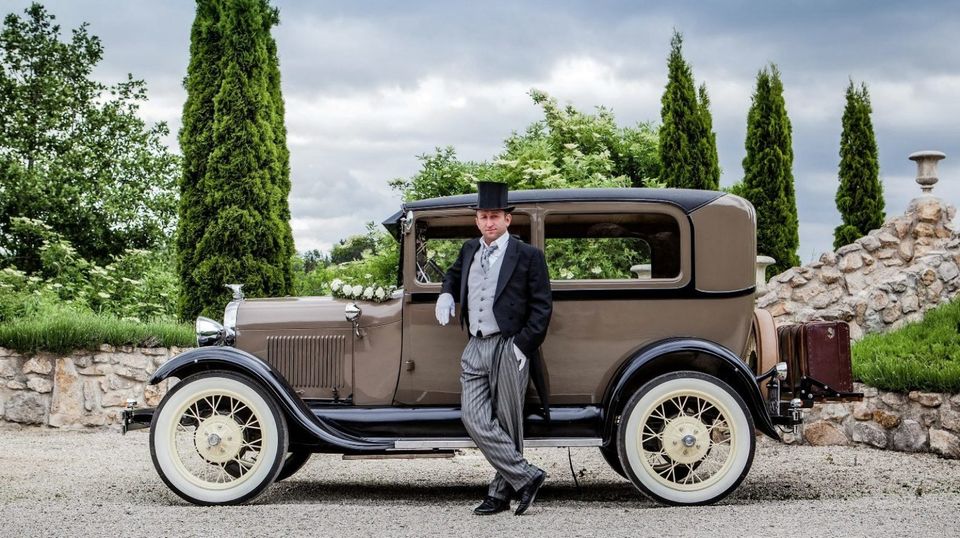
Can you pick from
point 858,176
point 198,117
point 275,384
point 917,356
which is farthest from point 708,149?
point 275,384

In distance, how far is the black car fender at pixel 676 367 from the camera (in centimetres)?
582

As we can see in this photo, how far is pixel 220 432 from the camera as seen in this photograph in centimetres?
596

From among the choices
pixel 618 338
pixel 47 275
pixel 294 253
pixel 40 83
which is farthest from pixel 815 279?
pixel 40 83

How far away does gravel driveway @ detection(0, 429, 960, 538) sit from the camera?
5148 millimetres

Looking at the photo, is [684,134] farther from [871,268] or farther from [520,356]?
[520,356]

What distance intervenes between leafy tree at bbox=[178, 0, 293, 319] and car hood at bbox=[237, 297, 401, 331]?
19.1ft

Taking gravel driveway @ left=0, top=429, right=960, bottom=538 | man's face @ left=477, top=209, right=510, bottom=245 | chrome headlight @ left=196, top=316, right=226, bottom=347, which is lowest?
gravel driveway @ left=0, top=429, right=960, bottom=538

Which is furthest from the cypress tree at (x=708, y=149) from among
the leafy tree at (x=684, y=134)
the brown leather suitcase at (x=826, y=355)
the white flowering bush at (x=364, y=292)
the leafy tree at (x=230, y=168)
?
the white flowering bush at (x=364, y=292)

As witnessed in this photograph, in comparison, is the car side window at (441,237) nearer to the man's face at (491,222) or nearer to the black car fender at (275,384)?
the man's face at (491,222)

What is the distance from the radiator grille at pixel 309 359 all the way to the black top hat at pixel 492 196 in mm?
1285

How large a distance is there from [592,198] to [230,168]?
7.32 metres

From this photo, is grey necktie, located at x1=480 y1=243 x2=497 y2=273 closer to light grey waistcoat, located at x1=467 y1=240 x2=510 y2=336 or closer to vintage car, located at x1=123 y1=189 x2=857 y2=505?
light grey waistcoat, located at x1=467 y1=240 x2=510 y2=336

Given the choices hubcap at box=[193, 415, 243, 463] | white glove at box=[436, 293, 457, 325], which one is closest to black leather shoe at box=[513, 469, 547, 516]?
white glove at box=[436, 293, 457, 325]

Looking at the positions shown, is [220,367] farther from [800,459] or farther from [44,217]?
[44,217]
